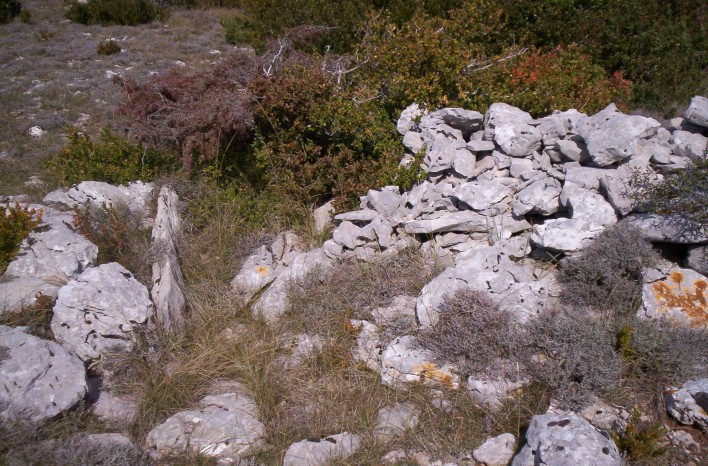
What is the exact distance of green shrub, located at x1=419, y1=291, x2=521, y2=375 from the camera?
406 centimetres

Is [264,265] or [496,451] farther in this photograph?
[264,265]

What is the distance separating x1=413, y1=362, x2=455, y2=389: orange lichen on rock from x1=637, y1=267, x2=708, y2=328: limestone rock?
1.54 meters

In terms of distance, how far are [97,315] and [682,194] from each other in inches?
181

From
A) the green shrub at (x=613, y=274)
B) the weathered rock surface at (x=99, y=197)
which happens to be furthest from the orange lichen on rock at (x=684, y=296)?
the weathered rock surface at (x=99, y=197)

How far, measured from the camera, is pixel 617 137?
4984 mm

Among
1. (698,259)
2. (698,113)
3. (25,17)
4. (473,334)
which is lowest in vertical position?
(25,17)

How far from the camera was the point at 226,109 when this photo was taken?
6.22m

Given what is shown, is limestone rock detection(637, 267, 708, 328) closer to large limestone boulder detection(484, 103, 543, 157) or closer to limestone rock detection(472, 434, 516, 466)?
limestone rock detection(472, 434, 516, 466)

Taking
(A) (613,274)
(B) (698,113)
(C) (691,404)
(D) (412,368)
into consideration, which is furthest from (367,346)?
(B) (698,113)

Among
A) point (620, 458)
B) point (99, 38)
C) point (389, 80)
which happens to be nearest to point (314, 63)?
point (389, 80)

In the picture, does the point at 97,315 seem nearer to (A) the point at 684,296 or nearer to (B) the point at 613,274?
(B) the point at 613,274

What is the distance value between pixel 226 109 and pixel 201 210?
3.73ft

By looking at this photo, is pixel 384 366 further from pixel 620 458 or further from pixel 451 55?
pixel 451 55

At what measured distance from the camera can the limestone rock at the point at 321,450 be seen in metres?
3.59
